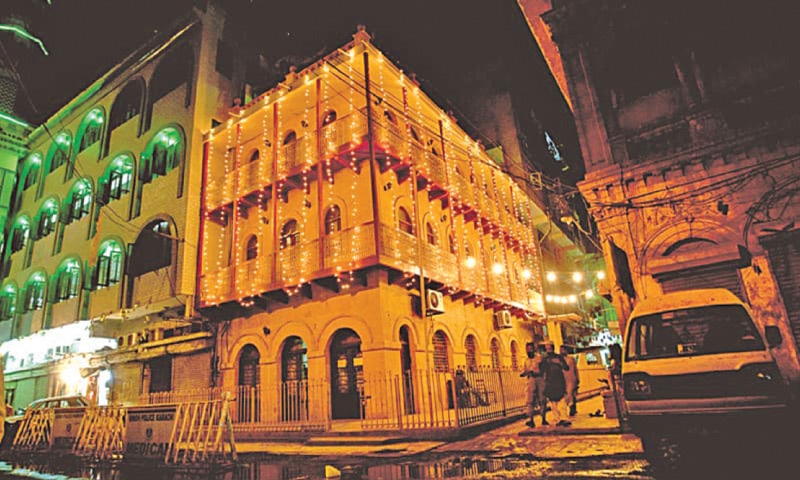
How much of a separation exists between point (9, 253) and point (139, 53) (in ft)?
56.6

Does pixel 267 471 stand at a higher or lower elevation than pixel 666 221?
lower

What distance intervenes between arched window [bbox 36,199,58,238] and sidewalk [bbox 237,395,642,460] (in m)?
23.4

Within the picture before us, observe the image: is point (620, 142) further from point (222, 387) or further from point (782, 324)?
point (222, 387)

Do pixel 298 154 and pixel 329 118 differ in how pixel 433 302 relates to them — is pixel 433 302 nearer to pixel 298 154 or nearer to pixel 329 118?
pixel 298 154

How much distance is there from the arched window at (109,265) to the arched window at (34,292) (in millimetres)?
6606

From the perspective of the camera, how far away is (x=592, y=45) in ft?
42.0

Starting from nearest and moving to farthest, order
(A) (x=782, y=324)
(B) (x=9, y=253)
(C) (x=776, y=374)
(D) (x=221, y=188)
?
1. (C) (x=776, y=374)
2. (A) (x=782, y=324)
3. (D) (x=221, y=188)
4. (B) (x=9, y=253)

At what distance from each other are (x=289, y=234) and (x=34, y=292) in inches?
787

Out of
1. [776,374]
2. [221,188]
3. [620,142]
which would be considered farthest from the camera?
[221,188]

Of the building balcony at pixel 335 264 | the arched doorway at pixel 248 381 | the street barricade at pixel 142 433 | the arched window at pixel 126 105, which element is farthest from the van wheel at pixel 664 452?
the arched window at pixel 126 105

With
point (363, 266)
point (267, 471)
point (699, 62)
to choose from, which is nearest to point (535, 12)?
point (699, 62)

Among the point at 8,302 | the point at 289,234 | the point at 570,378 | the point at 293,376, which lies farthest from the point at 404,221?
the point at 8,302

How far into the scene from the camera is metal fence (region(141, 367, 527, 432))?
11.2 meters

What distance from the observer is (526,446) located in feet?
26.5
